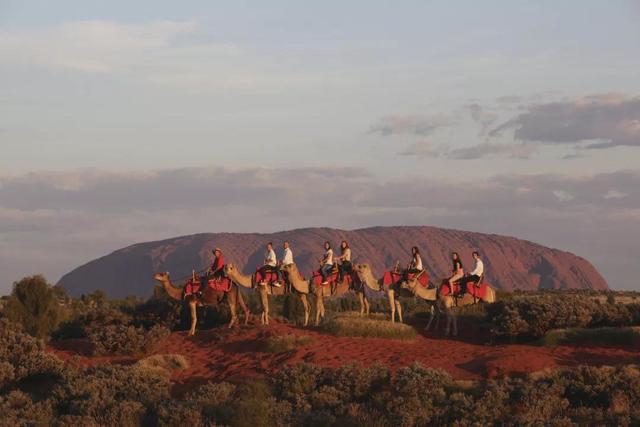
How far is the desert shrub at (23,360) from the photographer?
92.8ft

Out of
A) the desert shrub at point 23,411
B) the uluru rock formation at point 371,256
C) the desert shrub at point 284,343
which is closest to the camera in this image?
the desert shrub at point 23,411

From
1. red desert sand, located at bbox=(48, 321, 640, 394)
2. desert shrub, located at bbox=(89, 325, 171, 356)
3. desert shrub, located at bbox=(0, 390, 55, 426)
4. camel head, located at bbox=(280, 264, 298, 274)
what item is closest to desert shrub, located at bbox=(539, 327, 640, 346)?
red desert sand, located at bbox=(48, 321, 640, 394)

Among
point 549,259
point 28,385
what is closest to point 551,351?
point 28,385

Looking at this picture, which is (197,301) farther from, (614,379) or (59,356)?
(614,379)

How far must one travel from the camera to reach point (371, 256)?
174 metres

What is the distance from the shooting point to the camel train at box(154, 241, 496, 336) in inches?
1265

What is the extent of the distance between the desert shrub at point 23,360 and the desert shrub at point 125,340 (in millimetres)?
1758

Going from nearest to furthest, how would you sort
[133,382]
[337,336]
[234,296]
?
1. [133,382]
2. [337,336]
3. [234,296]

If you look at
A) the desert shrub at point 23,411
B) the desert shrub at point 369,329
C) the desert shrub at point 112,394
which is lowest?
the desert shrub at point 23,411

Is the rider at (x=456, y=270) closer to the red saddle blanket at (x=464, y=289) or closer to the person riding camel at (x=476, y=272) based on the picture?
the red saddle blanket at (x=464, y=289)

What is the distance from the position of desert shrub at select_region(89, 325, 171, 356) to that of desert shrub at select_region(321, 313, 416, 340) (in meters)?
5.11

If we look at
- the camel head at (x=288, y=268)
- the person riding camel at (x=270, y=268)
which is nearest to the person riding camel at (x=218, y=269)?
the person riding camel at (x=270, y=268)

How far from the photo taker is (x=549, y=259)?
7254 inches

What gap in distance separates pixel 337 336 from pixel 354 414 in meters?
9.22
